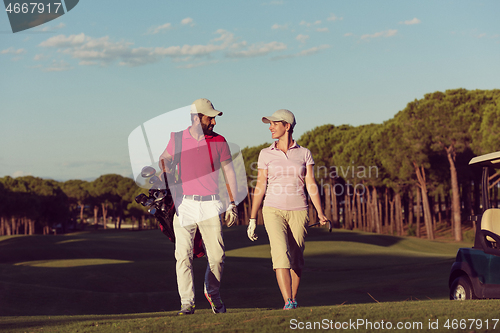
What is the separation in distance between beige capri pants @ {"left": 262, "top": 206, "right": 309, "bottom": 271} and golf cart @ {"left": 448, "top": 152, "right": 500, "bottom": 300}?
3058 mm

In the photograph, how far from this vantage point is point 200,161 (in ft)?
23.6

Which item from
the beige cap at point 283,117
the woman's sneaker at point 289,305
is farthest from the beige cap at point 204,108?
the woman's sneaker at point 289,305

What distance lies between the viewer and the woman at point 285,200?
719 centimetres

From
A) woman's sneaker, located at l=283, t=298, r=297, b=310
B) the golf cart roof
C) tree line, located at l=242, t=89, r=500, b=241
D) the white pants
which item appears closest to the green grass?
woman's sneaker, located at l=283, t=298, r=297, b=310

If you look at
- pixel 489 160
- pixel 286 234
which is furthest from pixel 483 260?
pixel 286 234

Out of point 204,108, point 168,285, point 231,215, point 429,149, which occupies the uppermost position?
point 429,149

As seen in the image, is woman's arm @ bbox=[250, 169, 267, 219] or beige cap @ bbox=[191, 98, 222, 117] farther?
woman's arm @ bbox=[250, 169, 267, 219]

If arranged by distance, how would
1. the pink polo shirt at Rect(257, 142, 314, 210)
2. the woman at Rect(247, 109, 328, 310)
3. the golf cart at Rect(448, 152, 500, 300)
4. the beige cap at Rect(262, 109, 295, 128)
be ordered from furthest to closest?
the golf cart at Rect(448, 152, 500, 300) → the beige cap at Rect(262, 109, 295, 128) → the pink polo shirt at Rect(257, 142, 314, 210) → the woman at Rect(247, 109, 328, 310)

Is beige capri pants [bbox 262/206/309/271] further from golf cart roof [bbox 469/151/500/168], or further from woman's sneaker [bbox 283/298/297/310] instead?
golf cart roof [bbox 469/151/500/168]

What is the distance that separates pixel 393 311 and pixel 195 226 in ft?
9.21

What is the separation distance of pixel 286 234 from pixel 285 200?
18.8 inches

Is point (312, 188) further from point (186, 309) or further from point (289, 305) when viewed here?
point (186, 309)

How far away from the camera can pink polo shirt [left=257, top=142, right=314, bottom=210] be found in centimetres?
734

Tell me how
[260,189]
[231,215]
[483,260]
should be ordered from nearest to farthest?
[231,215] < [260,189] < [483,260]
